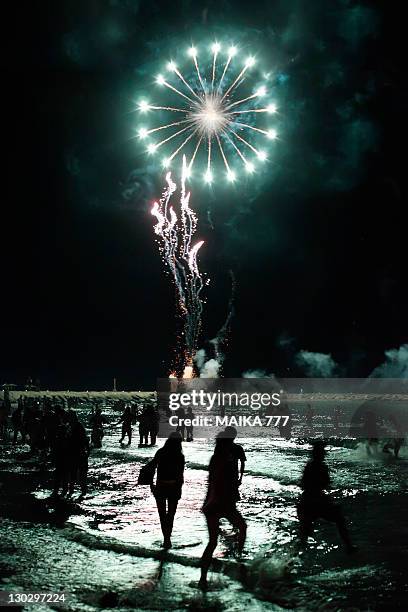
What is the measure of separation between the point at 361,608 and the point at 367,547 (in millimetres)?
2413

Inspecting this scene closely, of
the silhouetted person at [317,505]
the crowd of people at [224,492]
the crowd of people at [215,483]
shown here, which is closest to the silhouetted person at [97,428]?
the crowd of people at [215,483]

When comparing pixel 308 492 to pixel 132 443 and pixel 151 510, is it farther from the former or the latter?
pixel 132 443

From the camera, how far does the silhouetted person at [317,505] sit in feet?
25.6

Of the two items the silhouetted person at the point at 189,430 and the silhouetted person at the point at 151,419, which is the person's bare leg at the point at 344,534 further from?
the silhouetted person at the point at 189,430

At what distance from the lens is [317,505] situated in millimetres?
7895

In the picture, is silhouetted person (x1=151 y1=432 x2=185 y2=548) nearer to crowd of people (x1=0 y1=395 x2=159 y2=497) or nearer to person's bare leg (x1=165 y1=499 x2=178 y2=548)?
person's bare leg (x1=165 y1=499 x2=178 y2=548)

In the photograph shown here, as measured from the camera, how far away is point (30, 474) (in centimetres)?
1545

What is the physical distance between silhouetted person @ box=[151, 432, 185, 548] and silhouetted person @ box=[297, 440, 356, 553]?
171 centimetres

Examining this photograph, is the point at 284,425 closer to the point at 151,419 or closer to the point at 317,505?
the point at 151,419

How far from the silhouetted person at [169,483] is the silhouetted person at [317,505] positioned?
1710 mm

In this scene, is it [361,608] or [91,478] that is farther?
[91,478]

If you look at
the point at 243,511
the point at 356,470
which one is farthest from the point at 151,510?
the point at 356,470

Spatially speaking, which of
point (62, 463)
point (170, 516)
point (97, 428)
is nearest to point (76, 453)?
point (62, 463)

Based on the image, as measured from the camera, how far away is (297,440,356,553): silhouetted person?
7.82 metres
